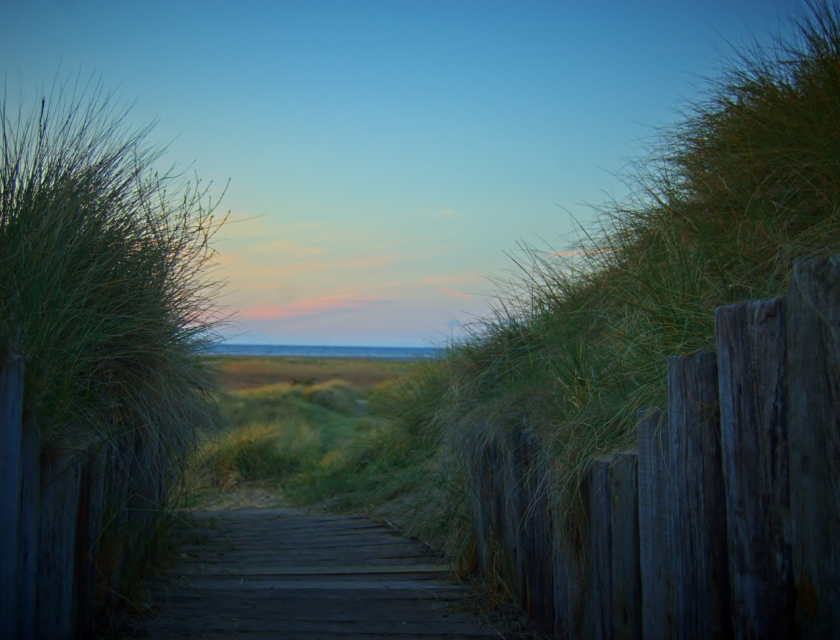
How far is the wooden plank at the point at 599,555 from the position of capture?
2.34 metres

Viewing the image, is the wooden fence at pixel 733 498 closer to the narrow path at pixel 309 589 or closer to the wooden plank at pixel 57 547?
the narrow path at pixel 309 589

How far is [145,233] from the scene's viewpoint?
11.3 ft

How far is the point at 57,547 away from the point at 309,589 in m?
1.42

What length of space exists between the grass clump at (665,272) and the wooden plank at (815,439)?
1.93 feet

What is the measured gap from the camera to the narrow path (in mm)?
2797

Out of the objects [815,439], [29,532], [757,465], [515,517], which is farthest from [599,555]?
[29,532]

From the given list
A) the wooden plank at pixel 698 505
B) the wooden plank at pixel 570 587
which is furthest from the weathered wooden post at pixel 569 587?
the wooden plank at pixel 698 505

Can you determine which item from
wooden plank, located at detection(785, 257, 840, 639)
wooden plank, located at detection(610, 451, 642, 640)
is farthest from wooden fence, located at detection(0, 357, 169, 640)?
wooden plank, located at detection(785, 257, 840, 639)

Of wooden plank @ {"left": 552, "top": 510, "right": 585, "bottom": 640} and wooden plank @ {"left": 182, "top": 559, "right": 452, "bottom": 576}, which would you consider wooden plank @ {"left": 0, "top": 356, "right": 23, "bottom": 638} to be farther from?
wooden plank @ {"left": 552, "top": 510, "right": 585, "bottom": 640}

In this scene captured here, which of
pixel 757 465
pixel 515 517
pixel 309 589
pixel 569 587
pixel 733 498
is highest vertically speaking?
pixel 757 465

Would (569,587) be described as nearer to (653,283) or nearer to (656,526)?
(656,526)

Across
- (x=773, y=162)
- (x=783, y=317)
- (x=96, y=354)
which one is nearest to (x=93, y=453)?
(x=96, y=354)

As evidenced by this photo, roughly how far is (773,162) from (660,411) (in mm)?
1599

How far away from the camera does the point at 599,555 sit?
7.82ft
